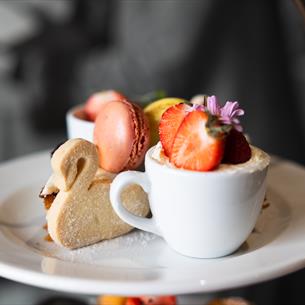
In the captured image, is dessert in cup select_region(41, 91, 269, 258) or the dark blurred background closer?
dessert in cup select_region(41, 91, 269, 258)

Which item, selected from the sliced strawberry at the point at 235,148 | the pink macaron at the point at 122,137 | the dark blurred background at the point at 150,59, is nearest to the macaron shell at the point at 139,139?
the pink macaron at the point at 122,137

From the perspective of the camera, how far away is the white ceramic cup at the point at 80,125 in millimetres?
761

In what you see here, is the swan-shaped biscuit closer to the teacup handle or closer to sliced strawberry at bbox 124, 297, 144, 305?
the teacup handle

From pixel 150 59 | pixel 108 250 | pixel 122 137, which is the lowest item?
pixel 150 59

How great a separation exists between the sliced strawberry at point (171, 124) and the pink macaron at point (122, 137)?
0.17 ft

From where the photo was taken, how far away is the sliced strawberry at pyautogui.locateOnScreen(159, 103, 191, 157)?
1.84 feet

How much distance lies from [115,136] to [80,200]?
0.08 meters

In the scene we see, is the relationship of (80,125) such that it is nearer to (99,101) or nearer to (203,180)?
(99,101)

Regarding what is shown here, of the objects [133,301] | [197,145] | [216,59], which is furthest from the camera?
[216,59]

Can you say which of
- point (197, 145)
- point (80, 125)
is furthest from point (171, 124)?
point (80, 125)

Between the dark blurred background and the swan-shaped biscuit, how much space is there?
0.97 metres

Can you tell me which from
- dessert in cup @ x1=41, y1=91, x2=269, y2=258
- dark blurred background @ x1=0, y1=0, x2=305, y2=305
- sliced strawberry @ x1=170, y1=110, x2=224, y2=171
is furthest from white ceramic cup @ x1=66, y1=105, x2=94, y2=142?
dark blurred background @ x1=0, y1=0, x2=305, y2=305

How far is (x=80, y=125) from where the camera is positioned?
775 mm

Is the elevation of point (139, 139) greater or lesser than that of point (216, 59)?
greater
